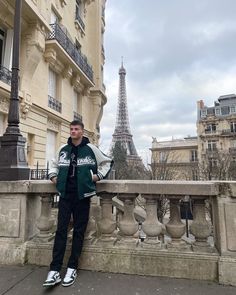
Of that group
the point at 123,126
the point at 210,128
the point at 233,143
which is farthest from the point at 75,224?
the point at 123,126

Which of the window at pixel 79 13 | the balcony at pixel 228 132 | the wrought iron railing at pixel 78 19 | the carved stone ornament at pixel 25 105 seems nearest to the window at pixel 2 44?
the carved stone ornament at pixel 25 105

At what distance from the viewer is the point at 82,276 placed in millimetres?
3045

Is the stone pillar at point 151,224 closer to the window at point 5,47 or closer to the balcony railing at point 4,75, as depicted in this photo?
the balcony railing at point 4,75

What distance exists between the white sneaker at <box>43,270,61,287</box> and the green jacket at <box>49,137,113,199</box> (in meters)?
0.89

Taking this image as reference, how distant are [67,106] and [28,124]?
512 cm

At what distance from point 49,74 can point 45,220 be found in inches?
531

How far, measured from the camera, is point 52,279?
2.76 metres

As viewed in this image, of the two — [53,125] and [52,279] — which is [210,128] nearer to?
[53,125]

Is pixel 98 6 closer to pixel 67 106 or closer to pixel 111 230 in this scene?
pixel 67 106

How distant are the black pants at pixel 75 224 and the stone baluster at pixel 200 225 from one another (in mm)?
1387

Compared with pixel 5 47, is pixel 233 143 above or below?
above

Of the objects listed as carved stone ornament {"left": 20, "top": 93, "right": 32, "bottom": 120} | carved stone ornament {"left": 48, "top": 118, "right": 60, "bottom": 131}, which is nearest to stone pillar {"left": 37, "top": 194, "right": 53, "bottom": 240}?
carved stone ornament {"left": 20, "top": 93, "right": 32, "bottom": 120}

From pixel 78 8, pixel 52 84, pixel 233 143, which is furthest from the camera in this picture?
pixel 233 143

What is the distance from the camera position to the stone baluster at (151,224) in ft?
10.7
